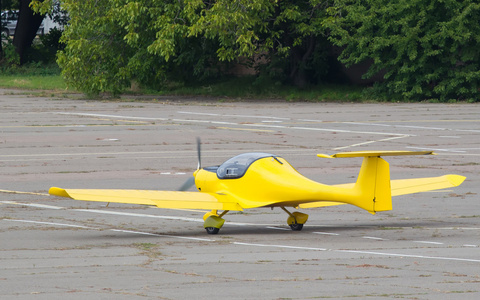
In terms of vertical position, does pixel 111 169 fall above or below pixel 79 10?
below

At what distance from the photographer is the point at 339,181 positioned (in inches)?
725

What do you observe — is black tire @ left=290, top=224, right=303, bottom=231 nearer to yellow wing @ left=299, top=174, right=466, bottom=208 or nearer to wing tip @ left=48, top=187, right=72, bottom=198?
yellow wing @ left=299, top=174, right=466, bottom=208

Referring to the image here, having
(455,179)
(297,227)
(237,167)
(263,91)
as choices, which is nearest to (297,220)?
(297,227)

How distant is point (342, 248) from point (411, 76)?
96.0 feet

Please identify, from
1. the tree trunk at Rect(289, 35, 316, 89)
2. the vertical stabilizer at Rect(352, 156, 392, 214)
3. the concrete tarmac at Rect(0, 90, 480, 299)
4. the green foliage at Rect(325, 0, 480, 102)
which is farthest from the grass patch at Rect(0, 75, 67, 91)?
the vertical stabilizer at Rect(352, 156, 392, 214)

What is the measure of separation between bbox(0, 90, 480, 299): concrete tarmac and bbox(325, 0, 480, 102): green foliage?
822 cm

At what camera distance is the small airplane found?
12.0 meters

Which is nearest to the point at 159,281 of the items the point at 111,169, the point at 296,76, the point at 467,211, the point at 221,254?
the point at 221,254

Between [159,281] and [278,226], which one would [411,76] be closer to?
[278,226]

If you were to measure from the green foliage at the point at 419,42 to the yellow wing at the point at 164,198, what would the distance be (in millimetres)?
27281

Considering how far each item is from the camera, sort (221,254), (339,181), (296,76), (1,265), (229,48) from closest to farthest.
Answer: (1,265)
(221,254)
(339,181)
(229,48)
(296,76)

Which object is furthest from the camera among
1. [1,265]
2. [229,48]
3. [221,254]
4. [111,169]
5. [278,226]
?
[229,48]

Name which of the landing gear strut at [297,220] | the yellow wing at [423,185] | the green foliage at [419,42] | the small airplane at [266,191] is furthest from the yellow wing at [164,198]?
the green foliage at [419,42]

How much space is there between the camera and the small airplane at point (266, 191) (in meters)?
12.0
